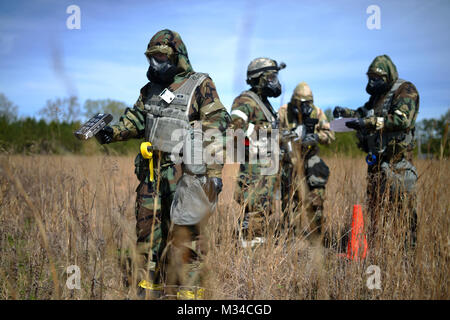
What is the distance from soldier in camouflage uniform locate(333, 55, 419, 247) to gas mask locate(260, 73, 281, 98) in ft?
3.22

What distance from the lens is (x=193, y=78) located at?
2443mm

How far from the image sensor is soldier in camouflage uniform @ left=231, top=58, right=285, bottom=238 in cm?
343

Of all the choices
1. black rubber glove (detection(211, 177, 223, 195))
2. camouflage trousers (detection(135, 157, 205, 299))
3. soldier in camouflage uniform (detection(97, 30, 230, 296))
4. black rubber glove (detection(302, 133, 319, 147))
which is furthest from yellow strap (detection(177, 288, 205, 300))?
black rubber glove (detection(302, 133, 319, 147))

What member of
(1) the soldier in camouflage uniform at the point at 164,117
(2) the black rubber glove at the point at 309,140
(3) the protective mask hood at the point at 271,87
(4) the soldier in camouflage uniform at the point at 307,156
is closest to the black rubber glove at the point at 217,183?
(1) the soldier in camouflage uniform at the point at 164,117

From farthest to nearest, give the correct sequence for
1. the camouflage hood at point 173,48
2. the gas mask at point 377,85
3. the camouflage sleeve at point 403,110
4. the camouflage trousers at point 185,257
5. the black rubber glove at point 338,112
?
the black rubber glove at point 338,112
the gas mask at point 377,85
the camouflage sleeve at point 403,110
the camouflage hood at point 173,48
the camouflage trousers at point 185,257

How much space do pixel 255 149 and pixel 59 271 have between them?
7.40 ft

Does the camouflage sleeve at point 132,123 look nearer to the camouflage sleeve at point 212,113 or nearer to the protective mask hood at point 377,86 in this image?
the camouflage sleeve at point 212,113

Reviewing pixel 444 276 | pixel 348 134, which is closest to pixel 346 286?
pixel 444 276

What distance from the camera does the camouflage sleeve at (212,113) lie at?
2297 mm

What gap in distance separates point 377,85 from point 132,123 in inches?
103

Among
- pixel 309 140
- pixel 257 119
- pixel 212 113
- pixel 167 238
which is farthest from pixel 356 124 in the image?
pixel 167 238

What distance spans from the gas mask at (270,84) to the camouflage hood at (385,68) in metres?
1.03

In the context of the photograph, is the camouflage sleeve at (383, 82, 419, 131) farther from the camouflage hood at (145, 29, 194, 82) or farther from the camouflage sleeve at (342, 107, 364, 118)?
the camouflage hood at (145, 29, 194, 82)
